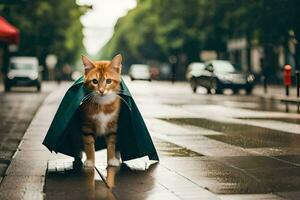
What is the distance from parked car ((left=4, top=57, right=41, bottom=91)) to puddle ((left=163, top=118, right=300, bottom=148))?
71.2ft

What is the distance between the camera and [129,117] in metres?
6.80

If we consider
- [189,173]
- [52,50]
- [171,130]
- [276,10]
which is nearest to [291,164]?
[189,173]

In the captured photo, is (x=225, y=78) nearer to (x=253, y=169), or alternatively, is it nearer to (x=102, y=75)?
(x=253, y=169)

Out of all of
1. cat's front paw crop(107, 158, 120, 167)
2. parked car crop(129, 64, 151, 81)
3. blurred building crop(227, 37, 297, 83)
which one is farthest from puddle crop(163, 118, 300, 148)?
parked car crop(129, 64, 151, 81)

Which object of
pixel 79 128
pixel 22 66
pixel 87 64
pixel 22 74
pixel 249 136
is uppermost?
pixel 22 66

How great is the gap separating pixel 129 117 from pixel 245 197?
1.91 meters

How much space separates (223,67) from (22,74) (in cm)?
1110

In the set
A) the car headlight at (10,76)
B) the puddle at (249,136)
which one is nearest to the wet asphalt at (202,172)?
the puddle at (249,136)

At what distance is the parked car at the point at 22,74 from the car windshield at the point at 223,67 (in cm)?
1002

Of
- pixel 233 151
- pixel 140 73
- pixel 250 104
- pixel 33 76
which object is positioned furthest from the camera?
pixel 140 73

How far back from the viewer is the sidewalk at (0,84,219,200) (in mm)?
5484

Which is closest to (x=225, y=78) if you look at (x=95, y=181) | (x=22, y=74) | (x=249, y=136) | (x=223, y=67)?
(x=223, y=67)

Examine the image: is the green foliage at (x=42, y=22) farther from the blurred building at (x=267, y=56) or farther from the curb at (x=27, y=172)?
the curb at (x=27, y=172)

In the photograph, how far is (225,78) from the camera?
102 feet
